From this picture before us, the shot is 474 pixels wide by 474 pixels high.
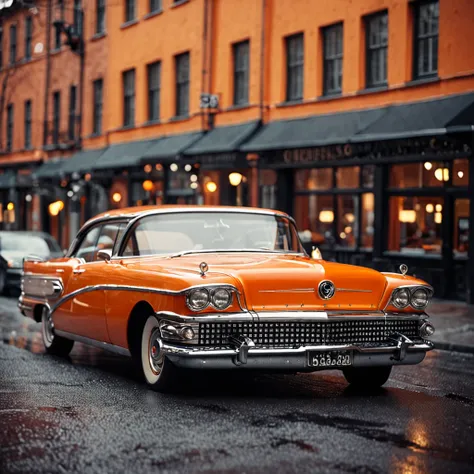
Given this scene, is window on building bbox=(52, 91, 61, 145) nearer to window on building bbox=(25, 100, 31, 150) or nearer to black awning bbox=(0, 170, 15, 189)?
window on building bbox=(25, 100, 31, 150)

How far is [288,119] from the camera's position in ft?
86.4

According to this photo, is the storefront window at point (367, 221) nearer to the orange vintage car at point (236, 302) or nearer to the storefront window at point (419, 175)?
the storefront window at point (419, 175)

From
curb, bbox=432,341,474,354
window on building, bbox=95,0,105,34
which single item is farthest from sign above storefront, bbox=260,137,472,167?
window on building, bbox=95,0,105,34

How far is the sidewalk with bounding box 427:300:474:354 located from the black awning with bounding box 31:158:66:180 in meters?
19.4

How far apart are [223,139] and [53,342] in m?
16.2

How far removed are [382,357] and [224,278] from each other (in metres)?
1.48

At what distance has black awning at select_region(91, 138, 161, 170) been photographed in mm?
32250

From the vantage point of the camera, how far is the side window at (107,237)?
10922 mm

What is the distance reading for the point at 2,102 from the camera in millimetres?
42656

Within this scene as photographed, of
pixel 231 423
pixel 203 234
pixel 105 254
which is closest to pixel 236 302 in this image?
pixel 231 423

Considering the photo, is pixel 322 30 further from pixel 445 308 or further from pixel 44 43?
pixel 44 43

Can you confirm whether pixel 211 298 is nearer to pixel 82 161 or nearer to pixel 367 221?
pixel 367 221

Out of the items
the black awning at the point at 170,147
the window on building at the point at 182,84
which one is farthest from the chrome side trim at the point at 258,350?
the window on building at the point at 182,84

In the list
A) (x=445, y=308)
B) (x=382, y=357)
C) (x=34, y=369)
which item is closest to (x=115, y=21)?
(x=445, y=308)
